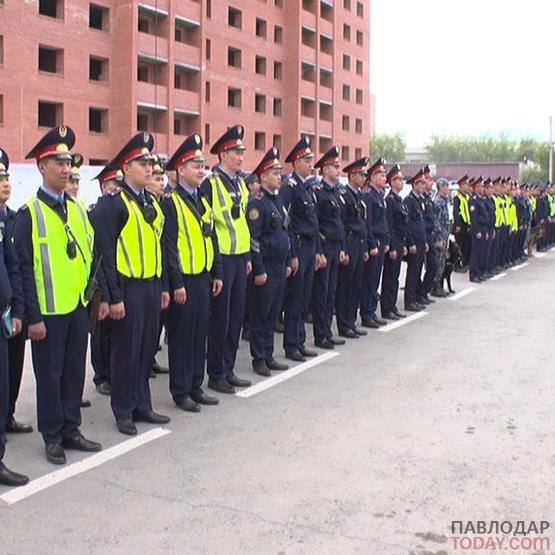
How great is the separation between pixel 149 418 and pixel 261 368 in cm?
172

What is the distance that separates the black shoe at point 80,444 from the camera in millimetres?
4977

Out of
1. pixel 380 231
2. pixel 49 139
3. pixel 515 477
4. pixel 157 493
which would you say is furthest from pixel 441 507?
pixel 380 231

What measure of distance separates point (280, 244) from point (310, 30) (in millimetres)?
53110

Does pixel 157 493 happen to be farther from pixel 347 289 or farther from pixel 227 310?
pixel 347 289

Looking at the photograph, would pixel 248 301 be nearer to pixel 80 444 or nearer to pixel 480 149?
pixel 80 444

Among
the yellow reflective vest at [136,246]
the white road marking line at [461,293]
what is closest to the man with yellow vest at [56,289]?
the yellow reflective vest at [136,246]

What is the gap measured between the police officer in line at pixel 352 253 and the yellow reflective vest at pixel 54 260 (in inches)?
176

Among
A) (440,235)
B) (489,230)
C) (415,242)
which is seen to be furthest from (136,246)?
(489,230)

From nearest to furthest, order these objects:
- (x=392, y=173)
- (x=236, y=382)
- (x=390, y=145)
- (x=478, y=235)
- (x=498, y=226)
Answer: (x=236, y=382) < (x=392, y=173) < (x=478, y=235) < (x=498, y=226) < (x=390, y=145)

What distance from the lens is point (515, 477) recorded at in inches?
177

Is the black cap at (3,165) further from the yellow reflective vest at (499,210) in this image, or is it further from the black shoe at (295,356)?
the yellow reflective vest at (499,210)

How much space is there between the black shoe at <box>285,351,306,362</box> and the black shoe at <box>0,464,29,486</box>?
365 centimetres

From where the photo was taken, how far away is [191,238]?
580 centimetres

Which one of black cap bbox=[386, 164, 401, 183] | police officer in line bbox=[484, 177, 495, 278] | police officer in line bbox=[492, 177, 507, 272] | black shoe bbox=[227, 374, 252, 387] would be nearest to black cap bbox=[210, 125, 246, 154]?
black shoe bbox=[227, 374, 252, 387]
